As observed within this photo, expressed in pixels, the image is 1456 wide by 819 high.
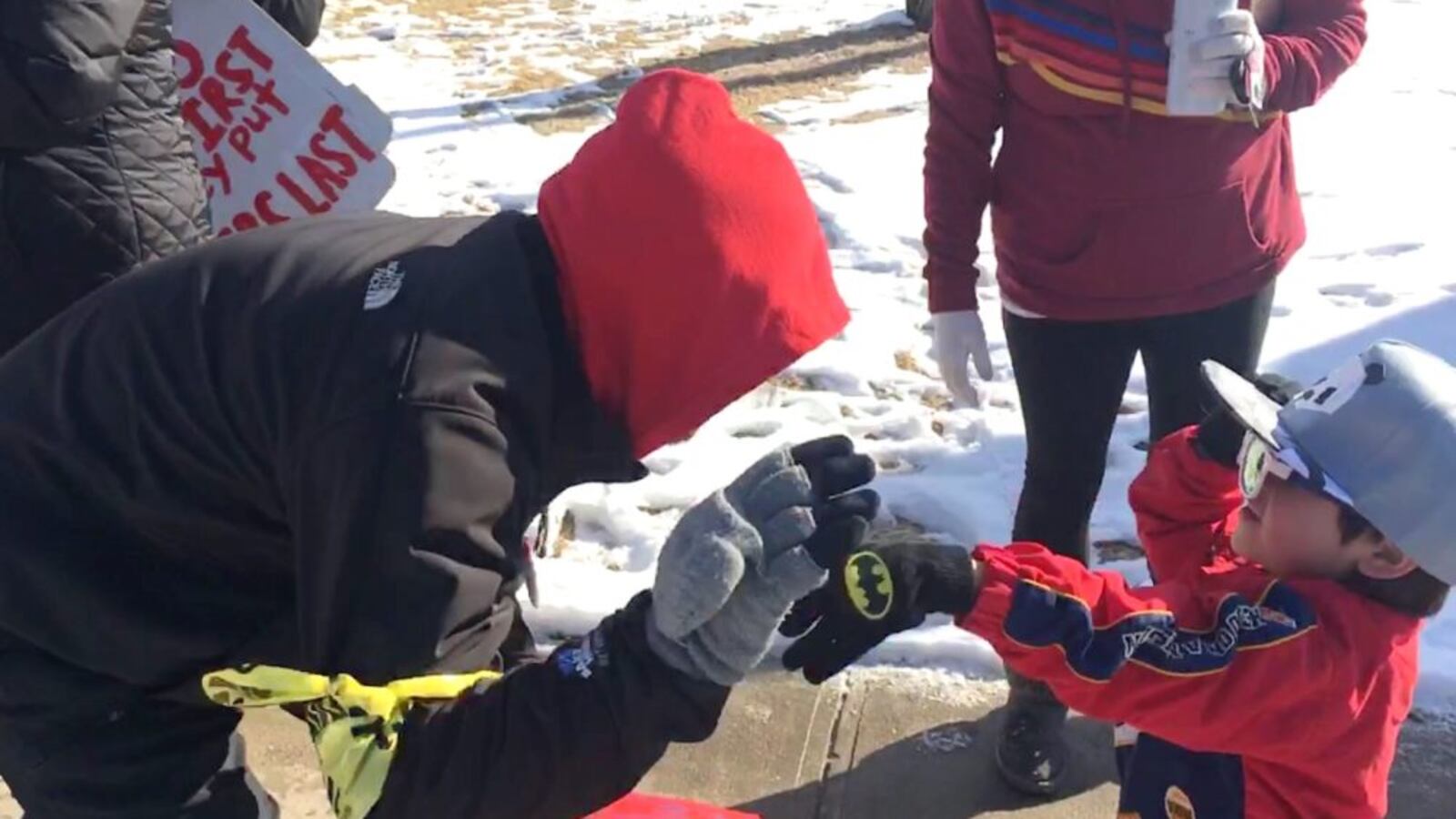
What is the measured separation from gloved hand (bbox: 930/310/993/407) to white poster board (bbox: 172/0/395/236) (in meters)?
1.44

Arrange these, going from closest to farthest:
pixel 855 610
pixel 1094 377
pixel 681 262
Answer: pixel 681 262
pixel 855 610
pixel 1094 377

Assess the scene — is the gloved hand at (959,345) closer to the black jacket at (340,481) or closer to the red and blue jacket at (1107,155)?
the red and blue jacket at (1107,155)

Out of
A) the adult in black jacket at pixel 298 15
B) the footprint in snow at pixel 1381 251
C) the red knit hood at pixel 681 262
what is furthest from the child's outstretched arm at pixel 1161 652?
the footprint in snow at pixel 1381 251

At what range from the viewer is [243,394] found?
1.55 meters

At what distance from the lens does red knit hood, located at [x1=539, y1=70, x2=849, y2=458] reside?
1.51 meters

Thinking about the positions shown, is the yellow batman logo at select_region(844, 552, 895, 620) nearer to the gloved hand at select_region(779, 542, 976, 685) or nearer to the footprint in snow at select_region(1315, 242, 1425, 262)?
the gloved hand at select_region(779, 542, 976, 685)

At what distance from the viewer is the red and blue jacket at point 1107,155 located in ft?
8.07

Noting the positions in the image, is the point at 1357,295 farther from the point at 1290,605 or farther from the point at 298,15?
the point at 1290,605

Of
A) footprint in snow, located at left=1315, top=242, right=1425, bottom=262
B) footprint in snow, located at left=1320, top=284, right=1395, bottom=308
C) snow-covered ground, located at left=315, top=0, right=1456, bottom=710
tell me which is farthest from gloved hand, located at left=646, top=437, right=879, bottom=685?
footprint in snow, located at left=1315, top=242, right=1425, bottom=262

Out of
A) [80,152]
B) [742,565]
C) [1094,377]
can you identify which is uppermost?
[742,565]

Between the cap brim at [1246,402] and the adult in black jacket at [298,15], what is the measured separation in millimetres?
2416

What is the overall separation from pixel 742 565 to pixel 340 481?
376mm

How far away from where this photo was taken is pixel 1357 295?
5051mm

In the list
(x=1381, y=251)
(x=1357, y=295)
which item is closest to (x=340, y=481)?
(x=1357, y=295)
